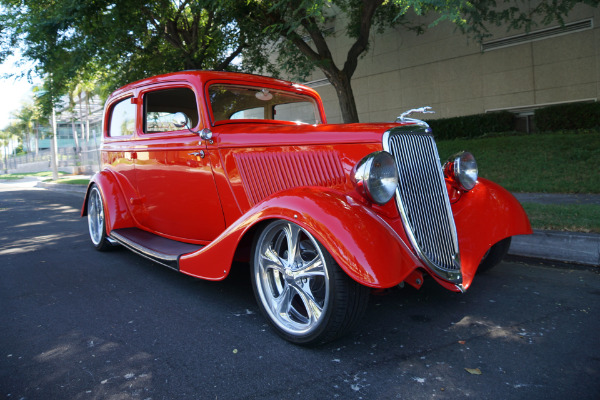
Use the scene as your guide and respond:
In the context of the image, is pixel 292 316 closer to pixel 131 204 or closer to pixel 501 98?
pixel 131 204

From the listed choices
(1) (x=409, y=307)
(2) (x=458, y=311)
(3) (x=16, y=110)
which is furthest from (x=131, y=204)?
(3) (x=16, y=110)

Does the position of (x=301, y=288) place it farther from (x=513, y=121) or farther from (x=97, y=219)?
(x=513, y=121)

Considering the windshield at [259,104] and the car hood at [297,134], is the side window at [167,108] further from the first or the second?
the car hood at [297,134]

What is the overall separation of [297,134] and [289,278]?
1040 mm

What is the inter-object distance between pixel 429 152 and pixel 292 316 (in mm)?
1445

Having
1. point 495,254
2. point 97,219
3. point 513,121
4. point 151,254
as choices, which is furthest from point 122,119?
point 513,121

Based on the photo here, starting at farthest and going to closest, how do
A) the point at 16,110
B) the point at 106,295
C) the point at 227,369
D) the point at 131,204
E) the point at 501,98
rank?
1. the point at 16,110
2. the point at 501,98
3. the point at 131,204
4. the point at 106,295
5. the point at 227,369

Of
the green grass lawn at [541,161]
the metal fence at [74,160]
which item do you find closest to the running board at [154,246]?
the green grass lawn at [541,161]

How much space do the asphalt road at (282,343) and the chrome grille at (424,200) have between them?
0.45 metres

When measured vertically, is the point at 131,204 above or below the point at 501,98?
below

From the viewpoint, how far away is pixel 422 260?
2.67m

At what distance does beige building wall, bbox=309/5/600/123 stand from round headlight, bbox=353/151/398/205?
8.94 meters

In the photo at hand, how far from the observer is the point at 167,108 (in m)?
4.27

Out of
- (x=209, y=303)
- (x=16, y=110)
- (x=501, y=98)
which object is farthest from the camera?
(x=16, y=110)
